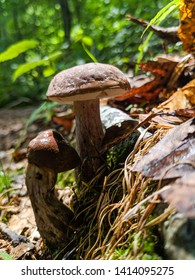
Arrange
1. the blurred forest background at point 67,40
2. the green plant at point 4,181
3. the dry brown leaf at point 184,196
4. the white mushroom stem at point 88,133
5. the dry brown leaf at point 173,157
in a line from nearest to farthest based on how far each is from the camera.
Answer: the dry brown leaf at point 184,196
the dry brown leaf at point 173,157
the white mushroom stem at point 88,133
the green plant at point 4,181
the blurred forest background at point 67,40

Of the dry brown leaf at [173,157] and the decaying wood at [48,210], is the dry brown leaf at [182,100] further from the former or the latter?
the decaying wood at [48,210]

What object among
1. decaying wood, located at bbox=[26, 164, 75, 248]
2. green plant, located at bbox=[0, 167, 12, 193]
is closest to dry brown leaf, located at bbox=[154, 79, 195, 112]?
decaying wood, located at bbox=[26, 164, 75, 248]

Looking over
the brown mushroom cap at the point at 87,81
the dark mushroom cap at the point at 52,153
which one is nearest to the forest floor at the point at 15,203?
the dark mushroom cap at the point at 52,153

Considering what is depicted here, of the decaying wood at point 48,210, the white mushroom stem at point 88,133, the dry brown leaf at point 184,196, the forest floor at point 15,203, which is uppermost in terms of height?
the dry brown leaf at point 184,196

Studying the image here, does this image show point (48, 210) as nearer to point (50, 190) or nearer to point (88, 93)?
point (50, 190)

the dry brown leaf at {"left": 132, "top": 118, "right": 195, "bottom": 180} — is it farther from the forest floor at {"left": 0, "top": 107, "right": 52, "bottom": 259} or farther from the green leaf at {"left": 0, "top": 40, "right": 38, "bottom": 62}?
the green leaf at {"left": 0, "top": 40, "right": 38, "bottom": 62}

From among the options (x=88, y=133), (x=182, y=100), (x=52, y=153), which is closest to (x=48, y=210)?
(x=52, y=153)

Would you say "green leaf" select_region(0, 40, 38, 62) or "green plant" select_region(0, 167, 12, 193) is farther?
"green leaf" select_region(0, 40, 38, 62)
